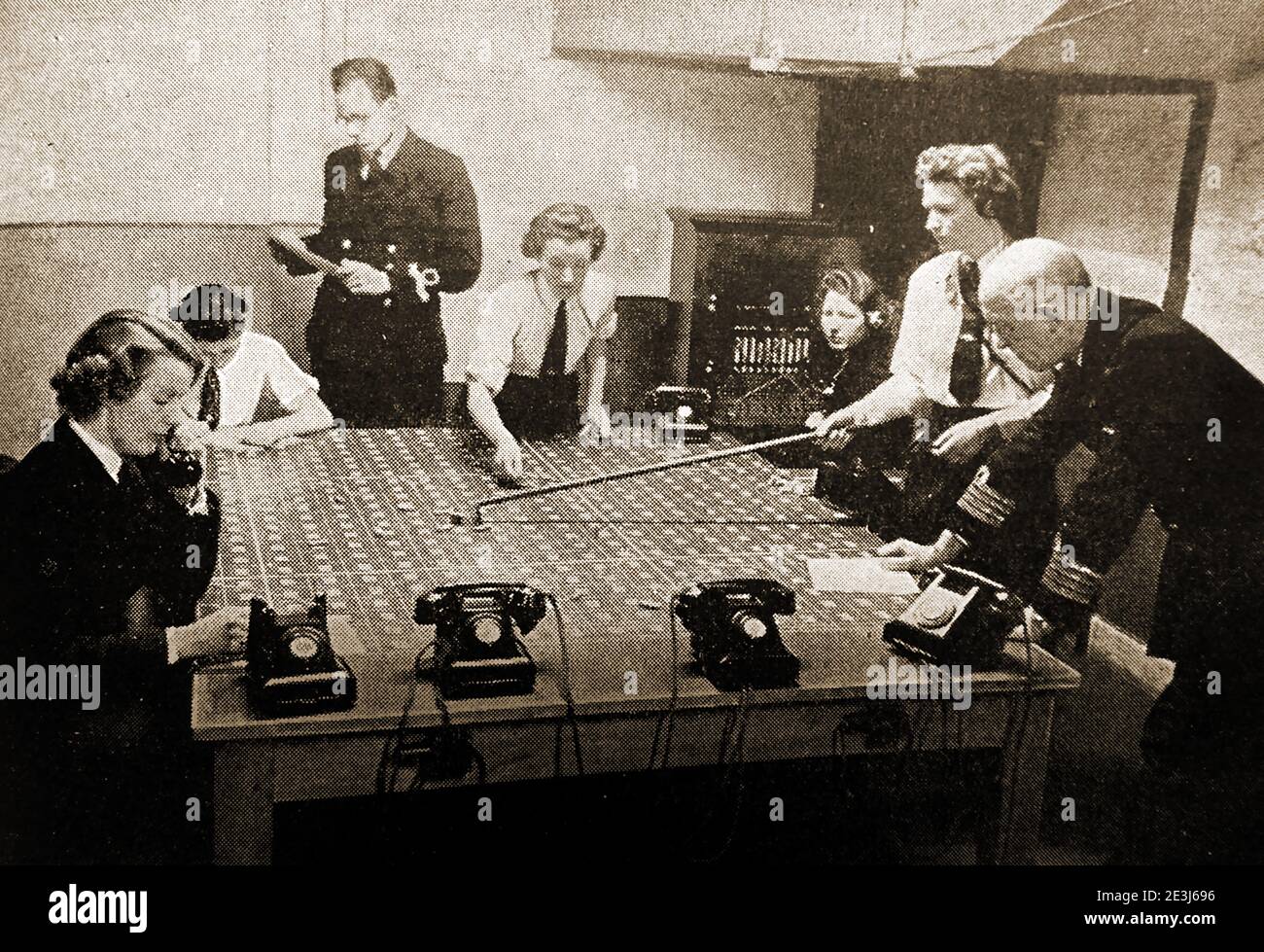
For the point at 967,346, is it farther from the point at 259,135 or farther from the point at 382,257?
the point at 259,135

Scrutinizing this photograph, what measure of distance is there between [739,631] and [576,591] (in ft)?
1.03

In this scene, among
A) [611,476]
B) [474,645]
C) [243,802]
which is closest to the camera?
[243,802]

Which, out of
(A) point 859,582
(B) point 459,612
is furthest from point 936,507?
(B) point 459,612

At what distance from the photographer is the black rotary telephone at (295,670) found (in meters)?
2.07

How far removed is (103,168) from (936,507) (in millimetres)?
1692

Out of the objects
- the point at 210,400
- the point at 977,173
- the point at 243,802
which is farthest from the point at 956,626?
the point at 210,400

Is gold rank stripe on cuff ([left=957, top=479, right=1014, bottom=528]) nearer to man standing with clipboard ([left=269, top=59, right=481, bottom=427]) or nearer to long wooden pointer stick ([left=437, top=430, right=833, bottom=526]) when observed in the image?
long wooden pointer stick ([left=437, top=430, right=833, bottom=526])

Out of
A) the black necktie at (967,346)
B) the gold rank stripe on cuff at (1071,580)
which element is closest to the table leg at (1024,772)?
the gold rank stripe on cuff at (1071,580)

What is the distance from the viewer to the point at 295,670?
2.09 meters

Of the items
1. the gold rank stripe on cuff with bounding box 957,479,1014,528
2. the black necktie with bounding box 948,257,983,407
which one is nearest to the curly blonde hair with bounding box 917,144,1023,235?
the black necktie with bounding box 948,257,983,407

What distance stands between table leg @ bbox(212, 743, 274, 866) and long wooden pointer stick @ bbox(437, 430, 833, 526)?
22.3 inches

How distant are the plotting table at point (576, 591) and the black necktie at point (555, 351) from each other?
143 mm

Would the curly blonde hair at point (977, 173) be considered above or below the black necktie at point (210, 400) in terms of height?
above

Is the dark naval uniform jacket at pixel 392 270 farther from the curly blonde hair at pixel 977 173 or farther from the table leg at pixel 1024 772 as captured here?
the table leg at pixel 1024 772
